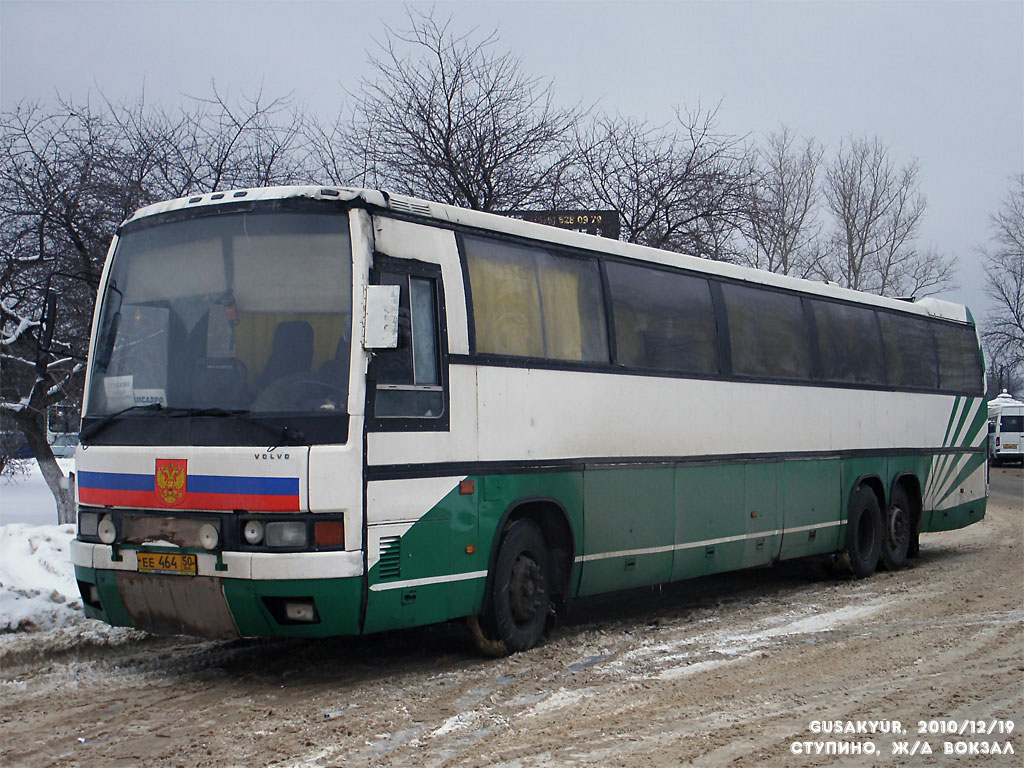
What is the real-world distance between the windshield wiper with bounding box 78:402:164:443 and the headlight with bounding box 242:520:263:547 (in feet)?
3.53

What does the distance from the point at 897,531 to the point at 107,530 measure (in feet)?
34.5

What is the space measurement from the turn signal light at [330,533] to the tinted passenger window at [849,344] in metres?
7.65

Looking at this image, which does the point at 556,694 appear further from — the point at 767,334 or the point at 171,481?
the point at 767,334

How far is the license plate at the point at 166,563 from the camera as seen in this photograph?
7223mm

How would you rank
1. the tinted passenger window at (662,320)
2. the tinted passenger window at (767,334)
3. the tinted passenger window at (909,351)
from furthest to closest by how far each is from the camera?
1. the tinted passenger window at (909,351)
2. the tinted passenger window at (767,334)
3. the tinted passenger window at (662,320)

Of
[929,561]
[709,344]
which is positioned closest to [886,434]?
[929,561]

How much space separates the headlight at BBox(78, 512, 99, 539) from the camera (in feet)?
25.3

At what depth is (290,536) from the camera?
23.1ft

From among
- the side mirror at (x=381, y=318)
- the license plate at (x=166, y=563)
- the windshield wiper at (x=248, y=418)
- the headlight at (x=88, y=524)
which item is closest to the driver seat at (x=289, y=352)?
the windshield wiper at (x=248, y=418)

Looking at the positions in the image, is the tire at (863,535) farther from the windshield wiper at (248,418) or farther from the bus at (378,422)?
the windshield wiper at (248,418)

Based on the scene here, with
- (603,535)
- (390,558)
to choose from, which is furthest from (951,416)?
(390,558)

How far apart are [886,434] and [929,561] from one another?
2339mm

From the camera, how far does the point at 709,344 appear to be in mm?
11164

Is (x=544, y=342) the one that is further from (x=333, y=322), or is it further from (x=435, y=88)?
(x=435, y=88)
